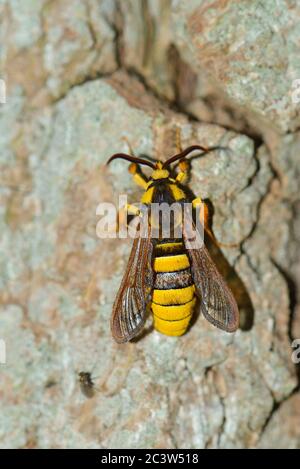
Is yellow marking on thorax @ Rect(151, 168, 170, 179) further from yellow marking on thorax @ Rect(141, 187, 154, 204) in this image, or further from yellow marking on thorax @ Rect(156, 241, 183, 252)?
yellow marking on thorax @ Rect(156, 241, 183, 252)

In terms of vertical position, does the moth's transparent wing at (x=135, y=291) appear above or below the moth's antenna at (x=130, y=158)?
below

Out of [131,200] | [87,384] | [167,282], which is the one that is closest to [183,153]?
[131,200]

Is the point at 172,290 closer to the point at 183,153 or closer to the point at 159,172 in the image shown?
the point at 159,172

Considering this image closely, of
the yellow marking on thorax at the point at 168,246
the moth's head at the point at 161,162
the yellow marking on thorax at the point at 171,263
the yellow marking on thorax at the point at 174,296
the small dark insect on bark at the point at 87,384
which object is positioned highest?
the moth's head at the point at 161,162

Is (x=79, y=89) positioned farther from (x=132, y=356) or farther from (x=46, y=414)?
(x=46, y=414)

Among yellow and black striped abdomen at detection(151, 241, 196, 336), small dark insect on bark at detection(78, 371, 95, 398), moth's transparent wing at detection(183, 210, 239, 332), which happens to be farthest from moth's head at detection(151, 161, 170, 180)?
small dark insect on bark at detection(78, 371, 95, 398)

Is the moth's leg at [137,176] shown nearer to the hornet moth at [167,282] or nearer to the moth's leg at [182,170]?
the hornet moth at [167,282]

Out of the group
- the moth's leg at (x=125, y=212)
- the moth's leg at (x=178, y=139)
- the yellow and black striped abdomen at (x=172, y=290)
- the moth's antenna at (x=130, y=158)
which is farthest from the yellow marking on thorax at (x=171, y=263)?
the moth's leg at (x=178, y=139)
